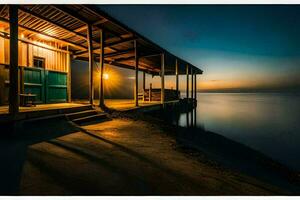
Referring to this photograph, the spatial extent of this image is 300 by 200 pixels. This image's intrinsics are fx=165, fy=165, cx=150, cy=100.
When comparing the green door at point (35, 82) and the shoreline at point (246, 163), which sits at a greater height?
the green door at point (35, 82)

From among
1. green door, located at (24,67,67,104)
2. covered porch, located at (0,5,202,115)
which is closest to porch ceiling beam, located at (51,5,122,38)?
covered porch, located at (0,5,202,115)

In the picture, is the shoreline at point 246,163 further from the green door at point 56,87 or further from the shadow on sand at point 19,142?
the green door at point 56,87

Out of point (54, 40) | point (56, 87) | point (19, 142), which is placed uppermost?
point (54, 40)

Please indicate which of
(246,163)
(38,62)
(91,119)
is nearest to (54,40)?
(38,62)

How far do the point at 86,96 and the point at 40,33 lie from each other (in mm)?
12619

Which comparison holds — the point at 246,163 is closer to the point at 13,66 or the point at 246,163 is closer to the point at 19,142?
the point at 19,142

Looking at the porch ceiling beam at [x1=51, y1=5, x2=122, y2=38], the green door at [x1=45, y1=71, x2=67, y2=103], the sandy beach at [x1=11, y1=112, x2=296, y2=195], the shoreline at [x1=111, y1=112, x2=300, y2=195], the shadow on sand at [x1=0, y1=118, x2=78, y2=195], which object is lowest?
the shoreline at [x1=111, y1=112, x2=300, y2=195]

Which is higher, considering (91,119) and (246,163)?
(91,119)

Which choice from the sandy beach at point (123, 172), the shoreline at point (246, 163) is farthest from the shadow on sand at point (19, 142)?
the shoreline at point (246, 163)

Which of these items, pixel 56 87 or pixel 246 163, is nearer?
pixel 246 163

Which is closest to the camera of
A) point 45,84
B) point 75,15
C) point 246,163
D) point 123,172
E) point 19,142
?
point 123,172

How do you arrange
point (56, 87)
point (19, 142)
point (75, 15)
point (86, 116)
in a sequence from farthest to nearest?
1. point (56, 87)
2. point (86, 116)
3. point (75, 15)
4. point (19, 142)

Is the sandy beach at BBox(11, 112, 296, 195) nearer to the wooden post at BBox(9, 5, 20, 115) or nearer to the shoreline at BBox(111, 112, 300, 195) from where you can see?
the shoreline at BBox(111, 112, 300, 195)

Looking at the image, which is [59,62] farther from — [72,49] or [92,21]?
[92,21]
